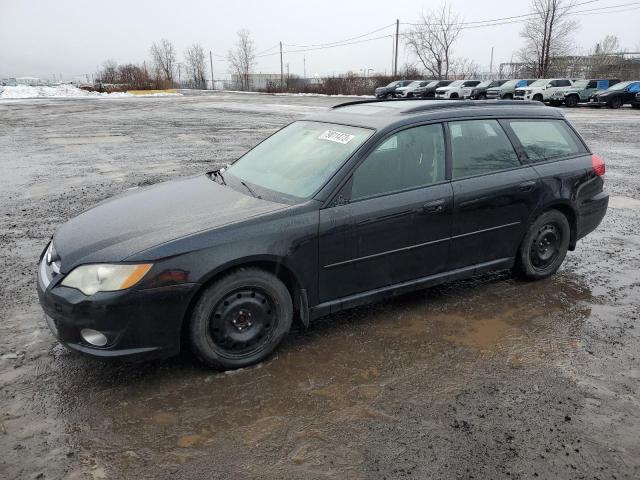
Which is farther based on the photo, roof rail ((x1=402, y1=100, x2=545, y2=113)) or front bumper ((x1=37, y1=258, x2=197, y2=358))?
roof rail ((x1=402, y1=100, x2=545, y2=113))

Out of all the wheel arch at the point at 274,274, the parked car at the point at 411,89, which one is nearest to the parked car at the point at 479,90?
the parked car at the point at 411,89

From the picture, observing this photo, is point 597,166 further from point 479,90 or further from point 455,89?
point 455,89

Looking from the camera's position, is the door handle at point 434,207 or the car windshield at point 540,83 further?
the car windshield at point 540,83

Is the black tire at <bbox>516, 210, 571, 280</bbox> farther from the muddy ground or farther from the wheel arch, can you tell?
the wheel arch

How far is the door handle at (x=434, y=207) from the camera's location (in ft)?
12.4

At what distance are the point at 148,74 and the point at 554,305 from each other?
7196 cm

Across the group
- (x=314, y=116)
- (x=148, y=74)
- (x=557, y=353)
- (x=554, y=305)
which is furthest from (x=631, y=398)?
(x=148, y=74)

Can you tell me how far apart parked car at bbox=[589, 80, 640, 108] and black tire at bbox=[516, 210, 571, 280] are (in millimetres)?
29142

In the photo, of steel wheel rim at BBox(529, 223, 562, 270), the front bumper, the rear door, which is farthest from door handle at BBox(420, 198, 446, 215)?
the front bumper

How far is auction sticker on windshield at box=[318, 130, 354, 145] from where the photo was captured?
3.83m

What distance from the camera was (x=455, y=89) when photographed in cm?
3575

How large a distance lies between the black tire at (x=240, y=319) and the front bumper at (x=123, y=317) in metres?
0.14

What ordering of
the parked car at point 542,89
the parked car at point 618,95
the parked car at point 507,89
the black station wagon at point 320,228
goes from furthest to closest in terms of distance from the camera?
the parked car at point 507,89 → the parked car at point 542,89 → the parked car at point 618,95 → the black station wagon at point 320,228

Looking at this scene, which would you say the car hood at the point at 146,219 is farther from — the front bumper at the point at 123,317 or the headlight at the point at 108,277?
the front bumper at the point at 123,317
